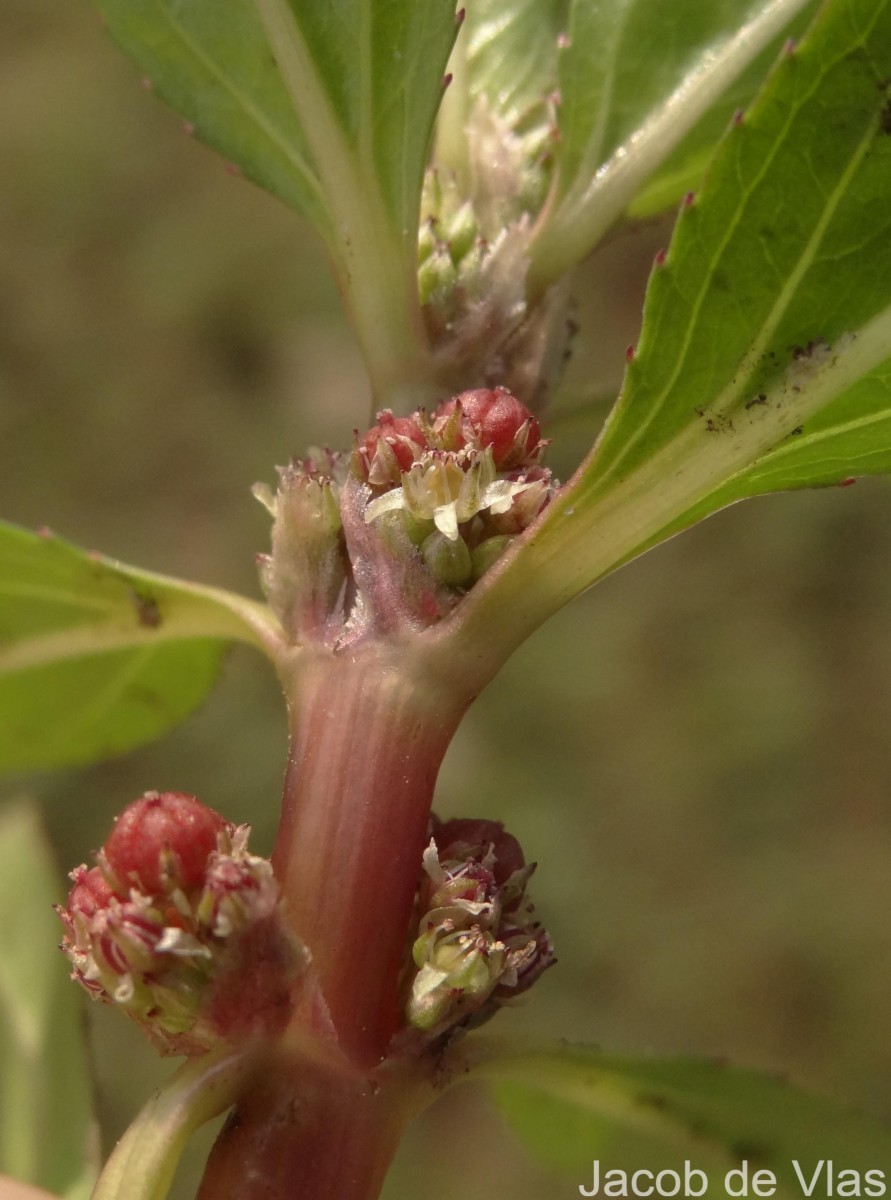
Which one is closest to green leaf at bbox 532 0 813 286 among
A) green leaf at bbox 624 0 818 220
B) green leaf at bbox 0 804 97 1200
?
green leaf at bbox 624 0 818 220

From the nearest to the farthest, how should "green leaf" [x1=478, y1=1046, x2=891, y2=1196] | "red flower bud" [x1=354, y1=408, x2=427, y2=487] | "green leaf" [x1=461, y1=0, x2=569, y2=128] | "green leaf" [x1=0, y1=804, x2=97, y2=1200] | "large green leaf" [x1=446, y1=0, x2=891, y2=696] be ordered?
1. "large green leaf" [x1=446, y1=0, x2=891, y2=696]
2. "red flower bud" [x1=354, y1=408, x2=427, y2=487]
3. "green leaf" [x1=478, y1=1046, x2=891, y2=1196]
4. "green leaf" [x1=461, y1=0, x2=569, y2=128]
5. "green leaf" [x1=0, y1=804, x2=97, y2=1200]

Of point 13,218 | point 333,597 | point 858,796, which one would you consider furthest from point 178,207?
point 333,597

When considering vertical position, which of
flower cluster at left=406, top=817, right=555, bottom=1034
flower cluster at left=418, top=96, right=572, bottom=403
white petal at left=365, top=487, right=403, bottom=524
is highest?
flower cluster at left=418, top=96, right=572, bottom=403

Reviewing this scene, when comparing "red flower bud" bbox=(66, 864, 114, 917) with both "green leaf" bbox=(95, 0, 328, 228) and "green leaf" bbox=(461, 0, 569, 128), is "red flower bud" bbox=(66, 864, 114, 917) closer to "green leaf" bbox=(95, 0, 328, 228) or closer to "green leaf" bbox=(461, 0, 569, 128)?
"green leaf" bbox=(95, 0, 328, 228)

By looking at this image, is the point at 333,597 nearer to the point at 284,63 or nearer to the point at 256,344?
the point at 284,63

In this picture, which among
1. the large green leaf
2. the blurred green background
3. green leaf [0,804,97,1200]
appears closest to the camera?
the large green leaf

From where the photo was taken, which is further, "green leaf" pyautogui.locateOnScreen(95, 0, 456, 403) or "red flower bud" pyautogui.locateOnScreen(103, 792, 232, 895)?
"green leaf" pyautogui.locateOnScreen(95, 0, 456, 403)

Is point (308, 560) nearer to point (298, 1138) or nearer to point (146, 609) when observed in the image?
point (146, 609)
